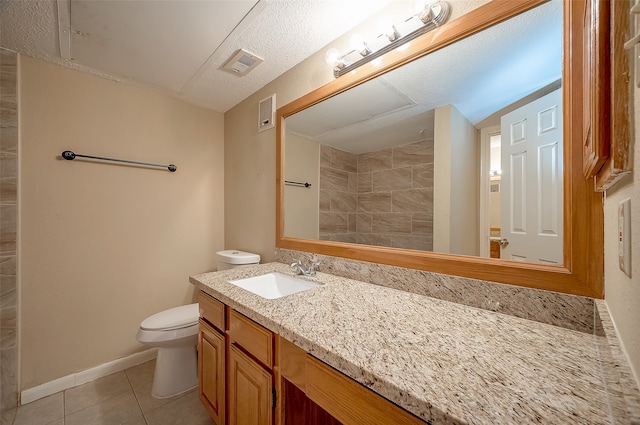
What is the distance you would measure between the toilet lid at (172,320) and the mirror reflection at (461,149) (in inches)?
40.7

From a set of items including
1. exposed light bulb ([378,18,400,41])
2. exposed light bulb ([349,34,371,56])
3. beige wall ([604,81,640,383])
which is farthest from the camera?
exposed light bulb ([349,34,371,56])

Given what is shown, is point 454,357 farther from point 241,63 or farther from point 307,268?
point 241,63

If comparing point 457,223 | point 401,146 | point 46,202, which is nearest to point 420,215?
point 457,223

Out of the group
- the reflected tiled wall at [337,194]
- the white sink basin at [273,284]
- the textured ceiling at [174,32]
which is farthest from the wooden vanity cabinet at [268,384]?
the textured ceiling at [174,32]

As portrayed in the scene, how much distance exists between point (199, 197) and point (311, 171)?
1212 mm

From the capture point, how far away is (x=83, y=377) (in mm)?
1679

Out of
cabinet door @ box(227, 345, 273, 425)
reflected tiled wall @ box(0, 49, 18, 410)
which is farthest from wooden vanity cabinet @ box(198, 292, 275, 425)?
reflected tiled wall @ box(0, 49, 18, 410)

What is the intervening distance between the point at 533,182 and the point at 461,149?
0.28m

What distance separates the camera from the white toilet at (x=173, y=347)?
1.50 meters

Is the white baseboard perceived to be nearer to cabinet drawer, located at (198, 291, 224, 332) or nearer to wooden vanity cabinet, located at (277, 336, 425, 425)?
cabinet drawer, located at (198, 291, 224, 332)

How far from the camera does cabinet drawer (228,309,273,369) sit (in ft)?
Answer: 2.84

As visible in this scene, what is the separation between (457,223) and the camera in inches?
39.2

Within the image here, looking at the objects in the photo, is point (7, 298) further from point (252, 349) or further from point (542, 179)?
point (542, 179)

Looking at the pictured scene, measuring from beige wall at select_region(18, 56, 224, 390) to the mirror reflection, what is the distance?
4.49 feet
